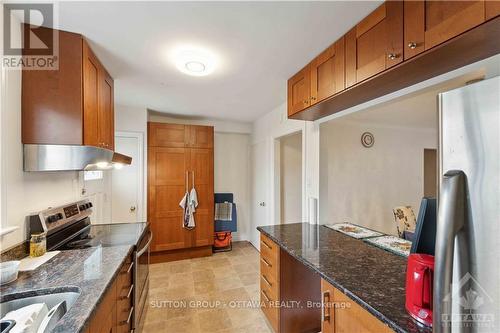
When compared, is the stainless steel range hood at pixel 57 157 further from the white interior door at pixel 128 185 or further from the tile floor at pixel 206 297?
the white interior door at pixel 128 185

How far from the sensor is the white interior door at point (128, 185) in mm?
3264

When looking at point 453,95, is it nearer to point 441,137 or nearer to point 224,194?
Result: point 441,137

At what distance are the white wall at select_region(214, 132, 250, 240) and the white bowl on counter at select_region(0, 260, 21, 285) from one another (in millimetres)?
3218

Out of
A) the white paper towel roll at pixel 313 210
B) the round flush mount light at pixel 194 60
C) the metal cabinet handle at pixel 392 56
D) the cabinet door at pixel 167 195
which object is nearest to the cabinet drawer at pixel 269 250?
the white paper towel roll at pixel 313 210

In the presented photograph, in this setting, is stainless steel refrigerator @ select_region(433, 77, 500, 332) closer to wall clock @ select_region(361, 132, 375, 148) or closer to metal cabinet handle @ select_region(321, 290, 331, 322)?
metal cabinet handle @ select_region(321, 290, 331, 322)

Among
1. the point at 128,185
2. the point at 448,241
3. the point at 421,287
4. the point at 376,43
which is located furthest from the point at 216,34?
the point at 128,185

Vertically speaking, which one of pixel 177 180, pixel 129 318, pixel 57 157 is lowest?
pixel 129 318

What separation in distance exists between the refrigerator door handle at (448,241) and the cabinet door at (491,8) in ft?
2.21

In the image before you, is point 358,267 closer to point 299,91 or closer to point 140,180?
point 299,91

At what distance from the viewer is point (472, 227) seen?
52 centimetres

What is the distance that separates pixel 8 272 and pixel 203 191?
8.60 ft

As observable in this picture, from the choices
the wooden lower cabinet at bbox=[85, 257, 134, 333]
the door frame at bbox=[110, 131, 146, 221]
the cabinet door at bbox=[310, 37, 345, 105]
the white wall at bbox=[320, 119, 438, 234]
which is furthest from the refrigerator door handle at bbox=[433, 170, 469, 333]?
the door frame at bbox=[110, 131, 146, 221]

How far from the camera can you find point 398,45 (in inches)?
43.1

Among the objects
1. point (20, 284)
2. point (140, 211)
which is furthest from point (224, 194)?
point (20, 284)
